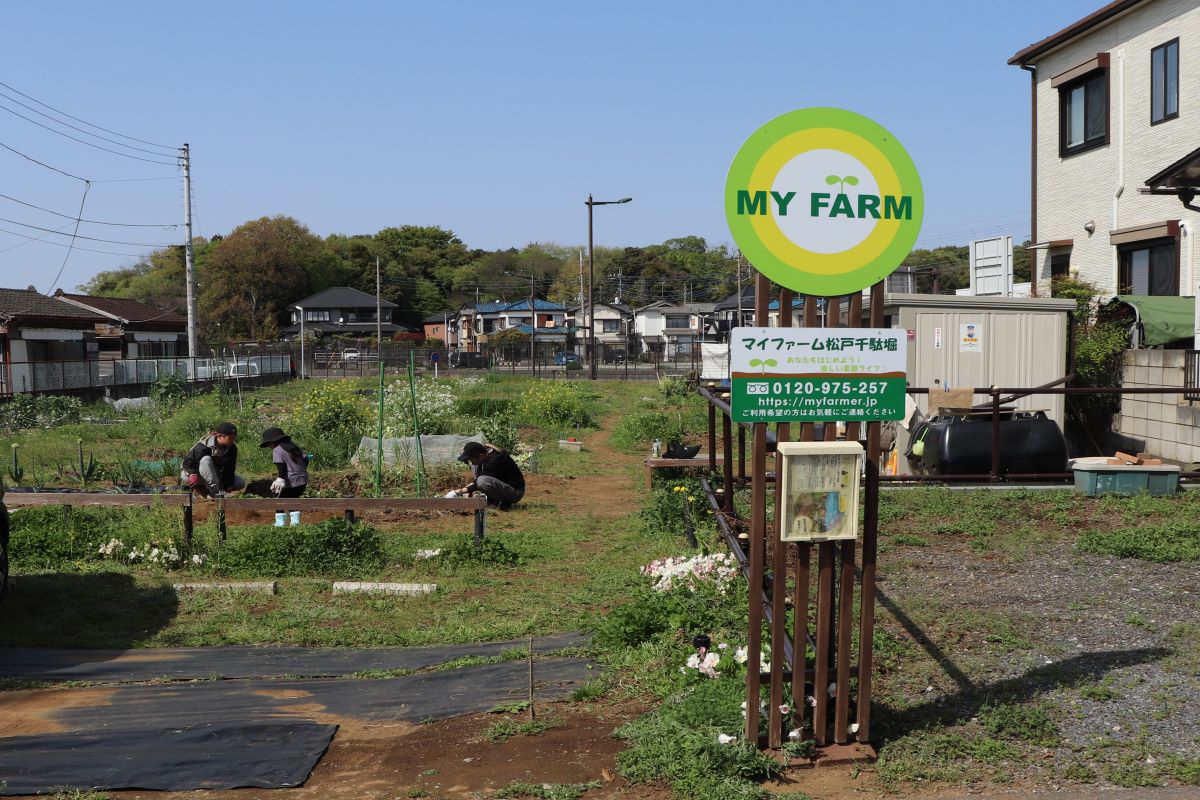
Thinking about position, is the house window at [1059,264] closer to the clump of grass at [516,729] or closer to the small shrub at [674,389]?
the small shrub at [674,389]

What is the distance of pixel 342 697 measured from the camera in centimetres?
577

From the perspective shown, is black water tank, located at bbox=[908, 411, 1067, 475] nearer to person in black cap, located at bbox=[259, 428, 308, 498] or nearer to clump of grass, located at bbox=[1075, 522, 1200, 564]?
clump of grass, located at bbox=[1075, 522, 1200, 564]

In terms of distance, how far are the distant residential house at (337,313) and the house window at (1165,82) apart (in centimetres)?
7704

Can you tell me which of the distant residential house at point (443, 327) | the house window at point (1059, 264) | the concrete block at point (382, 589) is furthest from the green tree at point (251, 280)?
the concrete block at point (382, 589)

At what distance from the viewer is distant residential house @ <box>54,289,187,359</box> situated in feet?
153

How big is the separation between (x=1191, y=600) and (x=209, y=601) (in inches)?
282

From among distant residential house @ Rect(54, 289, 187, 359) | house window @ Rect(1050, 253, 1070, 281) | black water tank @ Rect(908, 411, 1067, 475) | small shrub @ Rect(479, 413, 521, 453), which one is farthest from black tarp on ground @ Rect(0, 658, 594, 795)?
distant residential house @ Rect(54, 289, 187, 359)

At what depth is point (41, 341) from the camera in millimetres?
34125

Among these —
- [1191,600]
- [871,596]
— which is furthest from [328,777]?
[1191,600]

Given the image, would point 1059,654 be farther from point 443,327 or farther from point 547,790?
point 443,327

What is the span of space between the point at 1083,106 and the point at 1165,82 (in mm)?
2344

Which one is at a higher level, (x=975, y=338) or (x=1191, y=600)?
(x=975, y=338)

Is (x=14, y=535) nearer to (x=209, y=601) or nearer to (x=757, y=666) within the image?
(x=209, y=601)

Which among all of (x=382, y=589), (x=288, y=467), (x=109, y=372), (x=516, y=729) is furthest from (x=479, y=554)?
(x=109, y=372)
